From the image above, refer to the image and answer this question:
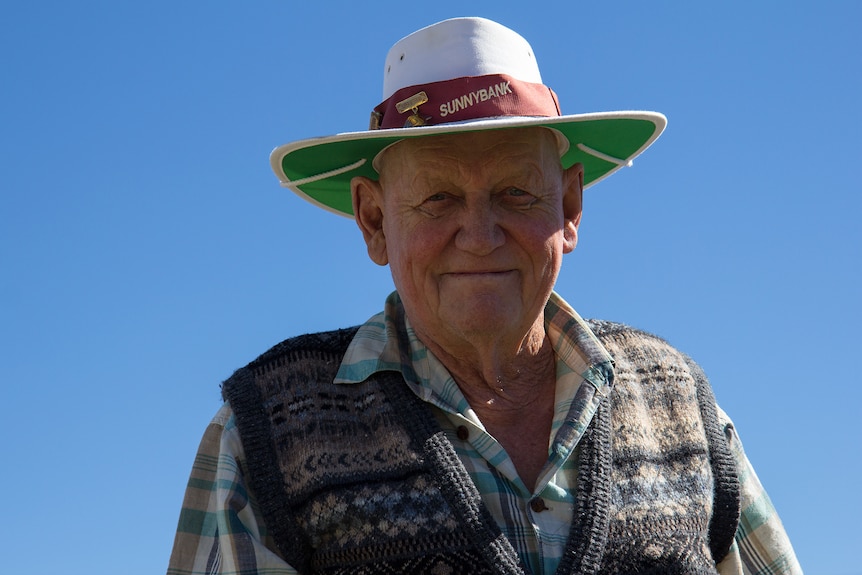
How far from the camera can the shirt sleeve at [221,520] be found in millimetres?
3334

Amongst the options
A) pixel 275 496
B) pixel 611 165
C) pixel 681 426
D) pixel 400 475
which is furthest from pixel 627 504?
pixel 611 165

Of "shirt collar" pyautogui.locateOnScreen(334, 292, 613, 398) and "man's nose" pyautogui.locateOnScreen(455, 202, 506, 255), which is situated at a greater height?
"man's nose" pyautogui.locateOnScreen(455, 202, 506, 255)

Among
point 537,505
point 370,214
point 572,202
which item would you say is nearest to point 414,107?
point 370,214

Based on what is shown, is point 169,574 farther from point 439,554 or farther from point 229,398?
point 439,554

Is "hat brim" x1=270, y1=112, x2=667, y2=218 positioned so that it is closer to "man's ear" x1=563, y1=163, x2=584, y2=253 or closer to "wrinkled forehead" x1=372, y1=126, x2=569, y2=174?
"wrinkled forehead" x1=372, y1=126, x2=569, y2=174

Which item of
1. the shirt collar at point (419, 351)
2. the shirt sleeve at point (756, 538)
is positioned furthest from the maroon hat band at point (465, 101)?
the shirt sleeve at point (756, 538)

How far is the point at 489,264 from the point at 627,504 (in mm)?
867

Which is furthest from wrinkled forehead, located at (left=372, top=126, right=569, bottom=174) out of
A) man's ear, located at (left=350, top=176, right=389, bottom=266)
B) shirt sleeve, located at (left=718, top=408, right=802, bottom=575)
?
shirt sleeve, located at (left=718, top=408, right=802, bottom=575)

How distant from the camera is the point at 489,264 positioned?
350cm

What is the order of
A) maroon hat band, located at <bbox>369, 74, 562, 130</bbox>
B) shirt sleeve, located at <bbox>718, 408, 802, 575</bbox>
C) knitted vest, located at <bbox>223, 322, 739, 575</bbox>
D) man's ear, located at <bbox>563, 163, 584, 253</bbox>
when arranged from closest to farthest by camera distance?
knitted vest, located at <bbox>223, 322, 739, 575</bbox> → maroon hat band, located at <bbox>369, 74, 562, 130</bbox> → man's ear, located at <bbox>563, 163, 584, 253</bbox> → shirt sleeve, located at <bbox>718, 408, 802, 575</bbox>

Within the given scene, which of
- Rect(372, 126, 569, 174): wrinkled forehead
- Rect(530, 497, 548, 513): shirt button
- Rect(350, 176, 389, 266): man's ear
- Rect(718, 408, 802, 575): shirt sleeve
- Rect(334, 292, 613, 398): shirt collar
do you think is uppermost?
Rect(372, 126, 569, 174): wrinkled forehead

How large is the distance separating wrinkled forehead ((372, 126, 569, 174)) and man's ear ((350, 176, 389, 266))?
0.14 metres

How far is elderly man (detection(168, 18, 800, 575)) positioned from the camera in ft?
11.0

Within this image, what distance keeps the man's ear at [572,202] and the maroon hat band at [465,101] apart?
261 mm
